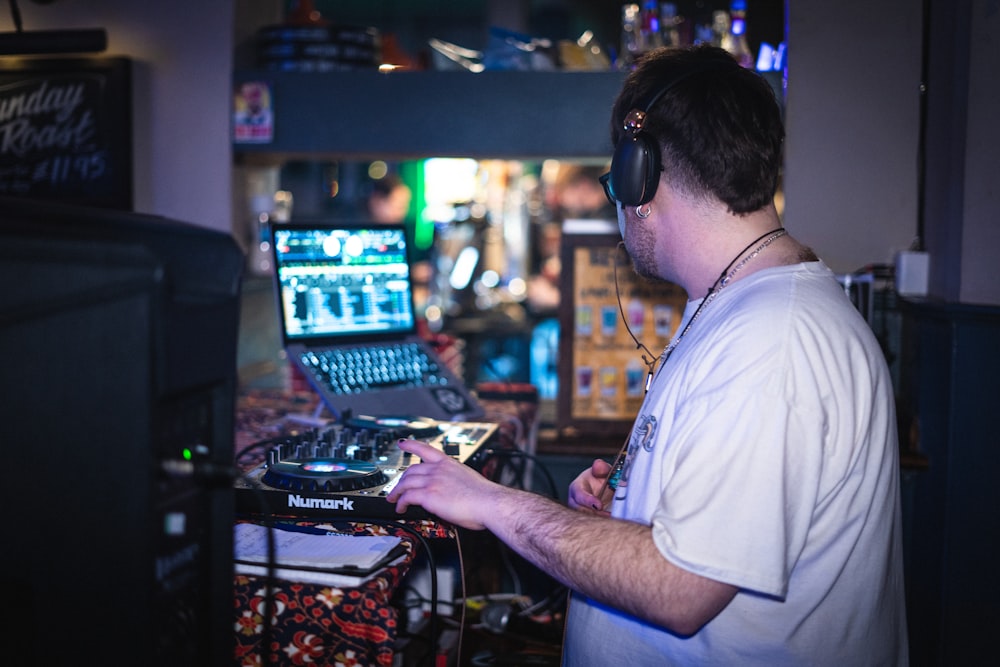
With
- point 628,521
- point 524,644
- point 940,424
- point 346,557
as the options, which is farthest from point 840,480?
point 940,424

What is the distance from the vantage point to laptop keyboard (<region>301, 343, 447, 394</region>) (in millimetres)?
2105

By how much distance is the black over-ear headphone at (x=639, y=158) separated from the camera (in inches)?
50.9

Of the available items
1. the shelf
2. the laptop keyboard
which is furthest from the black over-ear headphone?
the shelf

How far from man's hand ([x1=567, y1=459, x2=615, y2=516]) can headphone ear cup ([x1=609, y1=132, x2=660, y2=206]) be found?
50cm

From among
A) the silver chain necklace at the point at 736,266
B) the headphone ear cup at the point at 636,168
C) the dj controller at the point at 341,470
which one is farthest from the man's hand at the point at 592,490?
the headphone ear cup at the point at 636,168

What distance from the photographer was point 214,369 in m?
0.91

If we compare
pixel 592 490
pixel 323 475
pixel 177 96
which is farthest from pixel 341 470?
pixel 177 96

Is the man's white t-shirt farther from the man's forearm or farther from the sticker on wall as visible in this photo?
the sticker on wall

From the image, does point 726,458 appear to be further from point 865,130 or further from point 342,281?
point 865,130

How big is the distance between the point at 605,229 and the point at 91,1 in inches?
65.6

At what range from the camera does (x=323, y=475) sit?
1439mm

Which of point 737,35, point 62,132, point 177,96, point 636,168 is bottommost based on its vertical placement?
point 636,168

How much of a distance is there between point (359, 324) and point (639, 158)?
3.77 feet

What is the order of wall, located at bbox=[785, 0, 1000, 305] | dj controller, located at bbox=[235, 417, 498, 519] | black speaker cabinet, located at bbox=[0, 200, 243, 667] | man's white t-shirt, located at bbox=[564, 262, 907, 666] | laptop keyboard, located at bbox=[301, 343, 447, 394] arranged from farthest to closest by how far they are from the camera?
wall, located at bbox=[785, 0, 1000, 305] → laptop keyboard, located at bbox=[301, 343, 447, 394] → dj controller, located at bbox=[235, 417, 498, 519] → man's white t-shirt, located at bbox=[564, 262, 907, 666] → black speaker cabinet, located at bbox=[0, 200, 243, 667]
